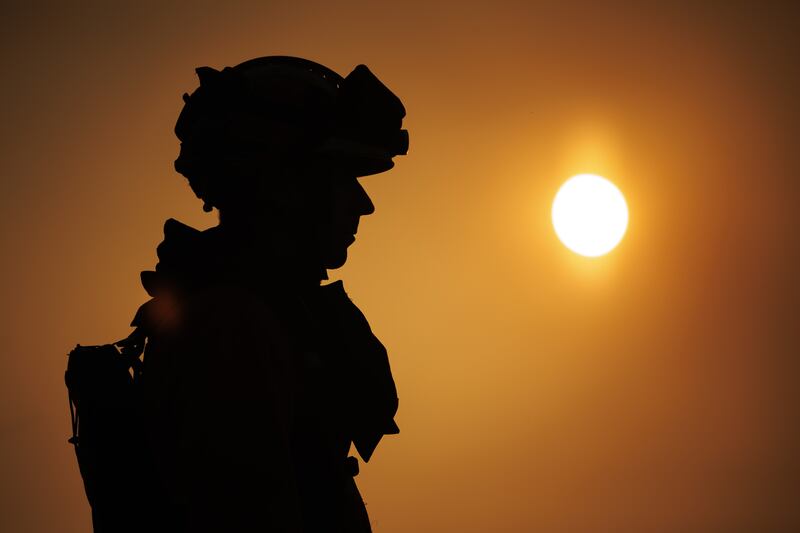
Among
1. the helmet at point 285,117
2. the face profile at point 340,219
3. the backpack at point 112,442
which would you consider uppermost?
the helmet at point 285,117

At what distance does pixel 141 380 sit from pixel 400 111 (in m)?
1.20

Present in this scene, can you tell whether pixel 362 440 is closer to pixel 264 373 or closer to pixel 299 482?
pixel 299 482

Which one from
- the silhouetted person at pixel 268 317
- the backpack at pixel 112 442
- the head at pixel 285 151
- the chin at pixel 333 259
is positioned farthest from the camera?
the chin at pixel 333 259

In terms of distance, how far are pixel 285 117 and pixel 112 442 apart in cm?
103

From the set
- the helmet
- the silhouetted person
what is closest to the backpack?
the silhouetted person

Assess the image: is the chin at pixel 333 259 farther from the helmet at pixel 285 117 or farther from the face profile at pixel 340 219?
the helmet at pixel 285 117

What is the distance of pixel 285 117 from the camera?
7.79ft

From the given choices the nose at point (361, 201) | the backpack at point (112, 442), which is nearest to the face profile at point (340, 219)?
the nose at point (361, 201)

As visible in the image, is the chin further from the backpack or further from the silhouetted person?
the backpack

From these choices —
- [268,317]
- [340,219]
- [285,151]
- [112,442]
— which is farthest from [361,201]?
[112,442]

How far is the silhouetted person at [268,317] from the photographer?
5.75 feet

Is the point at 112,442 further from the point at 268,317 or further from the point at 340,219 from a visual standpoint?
the point at 340,219

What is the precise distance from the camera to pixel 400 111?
2670mm

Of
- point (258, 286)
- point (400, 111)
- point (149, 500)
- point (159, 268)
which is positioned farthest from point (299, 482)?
point (400, 111)
